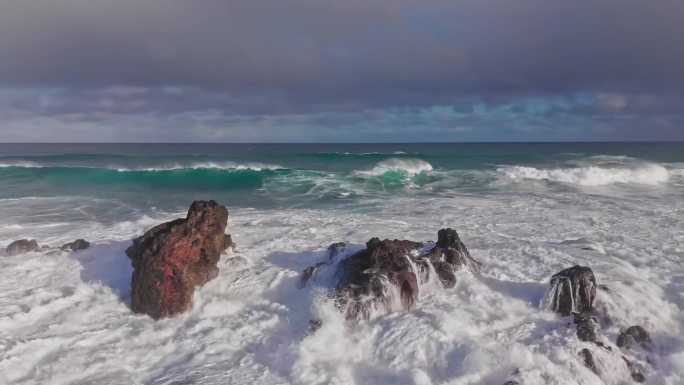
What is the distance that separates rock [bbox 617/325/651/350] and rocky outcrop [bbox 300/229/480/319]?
2190 millimetres

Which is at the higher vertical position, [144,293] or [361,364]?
[144,293]

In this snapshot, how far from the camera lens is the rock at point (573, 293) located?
559cm

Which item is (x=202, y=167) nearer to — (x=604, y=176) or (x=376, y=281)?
(x=604, y=176)

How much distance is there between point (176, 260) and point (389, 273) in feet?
10.2

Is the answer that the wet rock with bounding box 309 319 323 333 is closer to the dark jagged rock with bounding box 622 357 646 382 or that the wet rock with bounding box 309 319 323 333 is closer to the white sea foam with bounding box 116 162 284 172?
the dark jagged rock with bounding box 622 357 646 382

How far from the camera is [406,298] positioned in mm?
5938

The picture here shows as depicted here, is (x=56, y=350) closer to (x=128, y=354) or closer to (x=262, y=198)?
(x=128, y=354)

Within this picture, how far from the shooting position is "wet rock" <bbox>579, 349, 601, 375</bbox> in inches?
182

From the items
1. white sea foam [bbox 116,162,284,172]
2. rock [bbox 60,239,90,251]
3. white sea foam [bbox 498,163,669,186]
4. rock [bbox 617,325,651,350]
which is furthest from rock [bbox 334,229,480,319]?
white sea foam [bbox 116,162,284,172]

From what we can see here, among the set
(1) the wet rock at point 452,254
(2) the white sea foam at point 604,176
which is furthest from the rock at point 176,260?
(2) the white sea foam at point 604,176

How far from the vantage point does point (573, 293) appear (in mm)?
5621

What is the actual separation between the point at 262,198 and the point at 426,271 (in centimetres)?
1317

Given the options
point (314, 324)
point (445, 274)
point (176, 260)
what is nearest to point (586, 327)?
point (445, 274)

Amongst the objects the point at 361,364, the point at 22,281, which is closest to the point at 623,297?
the point at 361,364
